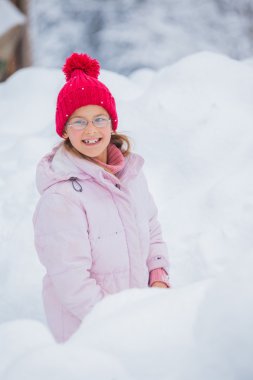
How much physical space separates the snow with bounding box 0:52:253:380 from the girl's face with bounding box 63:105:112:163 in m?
0.53

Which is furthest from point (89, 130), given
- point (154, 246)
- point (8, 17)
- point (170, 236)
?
point (8, 17)

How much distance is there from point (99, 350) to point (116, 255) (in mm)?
629

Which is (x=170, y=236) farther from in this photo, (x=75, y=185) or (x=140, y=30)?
(x=140, y=30)

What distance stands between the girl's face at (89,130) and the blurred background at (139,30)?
20.1ft

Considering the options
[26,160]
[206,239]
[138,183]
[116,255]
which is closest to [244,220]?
[206,239]

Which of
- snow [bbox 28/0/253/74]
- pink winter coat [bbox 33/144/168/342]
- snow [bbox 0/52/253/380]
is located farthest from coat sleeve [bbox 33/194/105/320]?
snow [bbox 28/0/253/74]

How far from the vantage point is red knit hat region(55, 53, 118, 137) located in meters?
1.39

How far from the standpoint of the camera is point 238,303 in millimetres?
690

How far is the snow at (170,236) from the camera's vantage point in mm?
712

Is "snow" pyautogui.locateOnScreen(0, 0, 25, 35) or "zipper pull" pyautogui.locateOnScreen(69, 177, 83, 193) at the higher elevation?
"snow" pyautogui.locateOnScreen(0, 0, 25, 35)

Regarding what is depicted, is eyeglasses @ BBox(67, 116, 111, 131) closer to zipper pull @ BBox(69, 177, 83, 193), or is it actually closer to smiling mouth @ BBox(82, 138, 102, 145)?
smiling mouth @ BBox(82, 138, 102, 145)

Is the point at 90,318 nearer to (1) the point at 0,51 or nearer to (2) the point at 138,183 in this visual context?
(2) the point at 138,183

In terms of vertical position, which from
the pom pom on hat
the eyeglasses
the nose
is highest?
the pom pom on hat

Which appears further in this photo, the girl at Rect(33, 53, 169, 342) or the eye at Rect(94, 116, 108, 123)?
the eye at Rect(94, 116, 108, 123)
